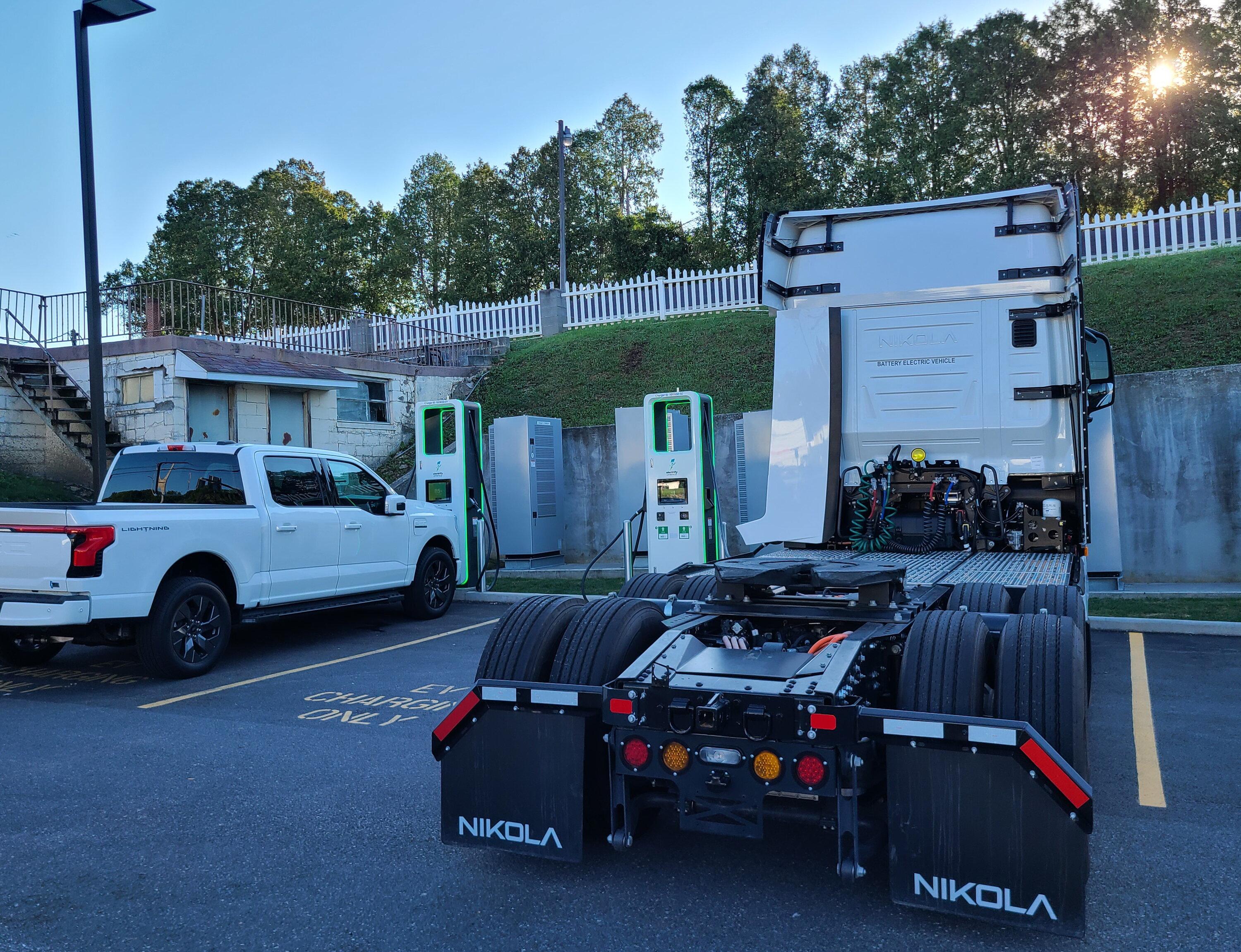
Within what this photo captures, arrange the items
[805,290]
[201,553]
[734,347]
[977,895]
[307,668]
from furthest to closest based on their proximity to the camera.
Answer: [734,347] < [307,668] < [201,553] < [805,290] < [977,895]

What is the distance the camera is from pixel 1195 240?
713 inches

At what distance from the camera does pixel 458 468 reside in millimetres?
12109

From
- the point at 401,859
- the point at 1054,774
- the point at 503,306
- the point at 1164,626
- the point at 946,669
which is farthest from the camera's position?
the point at 503,306

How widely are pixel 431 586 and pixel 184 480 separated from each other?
9.97ft

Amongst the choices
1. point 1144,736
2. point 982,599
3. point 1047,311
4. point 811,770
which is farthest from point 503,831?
point 1047,311

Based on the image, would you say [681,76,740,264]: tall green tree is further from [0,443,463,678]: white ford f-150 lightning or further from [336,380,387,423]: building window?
[0,443,463,678]: white ford f-150 lightning

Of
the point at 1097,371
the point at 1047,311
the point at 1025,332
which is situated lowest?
the point at 1097,371

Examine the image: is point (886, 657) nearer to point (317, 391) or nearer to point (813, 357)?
point (813, 357)

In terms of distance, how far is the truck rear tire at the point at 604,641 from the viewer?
3682 millimetres

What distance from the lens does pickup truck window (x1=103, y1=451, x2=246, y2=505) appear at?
816 centimetres

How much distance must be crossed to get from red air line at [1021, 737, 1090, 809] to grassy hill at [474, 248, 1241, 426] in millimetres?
10236

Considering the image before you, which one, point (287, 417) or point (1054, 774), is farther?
point (287, 417)

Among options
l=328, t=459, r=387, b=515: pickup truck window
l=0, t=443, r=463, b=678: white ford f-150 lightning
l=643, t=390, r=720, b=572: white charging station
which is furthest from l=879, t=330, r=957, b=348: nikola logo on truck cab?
l=328, t=459, r=387, b=515: pickup truck window

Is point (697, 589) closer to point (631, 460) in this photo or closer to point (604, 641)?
point (604, 641)
